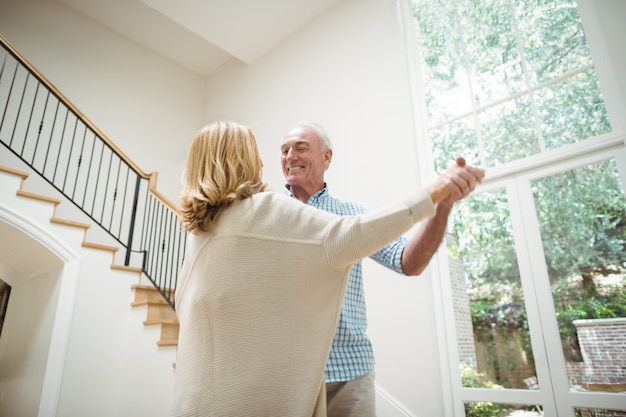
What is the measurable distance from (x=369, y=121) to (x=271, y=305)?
10.8ft

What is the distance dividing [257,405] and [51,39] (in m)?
6.03

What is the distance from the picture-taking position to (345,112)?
416 centimetres

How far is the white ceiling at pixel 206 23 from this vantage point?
4699 millimetres

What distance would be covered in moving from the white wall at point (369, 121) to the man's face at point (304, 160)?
5.78 ft

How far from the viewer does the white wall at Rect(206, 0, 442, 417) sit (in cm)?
307

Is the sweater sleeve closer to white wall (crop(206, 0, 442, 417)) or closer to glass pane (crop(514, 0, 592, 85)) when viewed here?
white wall (crop(206, 0, 442, 417))

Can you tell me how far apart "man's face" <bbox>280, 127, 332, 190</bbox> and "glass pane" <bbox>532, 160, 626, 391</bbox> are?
1.86 meters

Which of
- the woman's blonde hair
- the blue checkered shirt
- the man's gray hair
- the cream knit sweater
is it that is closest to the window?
the man's gray hair

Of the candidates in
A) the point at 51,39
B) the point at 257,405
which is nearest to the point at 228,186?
the point at 257,405

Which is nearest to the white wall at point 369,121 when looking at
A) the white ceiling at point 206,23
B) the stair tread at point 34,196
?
the white ceiling at point 206,23

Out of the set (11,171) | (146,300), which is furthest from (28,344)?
(11,171)

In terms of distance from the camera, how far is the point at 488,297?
2.90 metres

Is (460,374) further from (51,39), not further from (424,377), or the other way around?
(51,39)

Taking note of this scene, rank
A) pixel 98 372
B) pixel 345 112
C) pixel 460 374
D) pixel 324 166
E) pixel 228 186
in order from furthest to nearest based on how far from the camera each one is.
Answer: pixel 345 112 < pixel 98 372 < pixel 460 374 < pixel 324 166 < pixel 228 186
